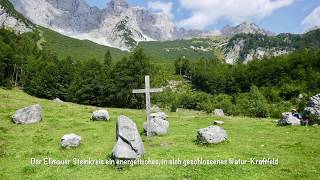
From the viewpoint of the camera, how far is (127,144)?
1139 inches

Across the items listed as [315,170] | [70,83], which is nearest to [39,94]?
[70,83]

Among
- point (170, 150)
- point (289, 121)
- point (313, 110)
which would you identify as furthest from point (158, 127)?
point (313, 110)

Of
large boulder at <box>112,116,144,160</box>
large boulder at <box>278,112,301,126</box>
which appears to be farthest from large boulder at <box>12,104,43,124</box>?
large boulder at <box>278,112,301,126</box>

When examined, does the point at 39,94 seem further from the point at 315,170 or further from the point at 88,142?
the point at 315,170

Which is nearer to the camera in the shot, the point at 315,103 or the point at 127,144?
the point at 127,144

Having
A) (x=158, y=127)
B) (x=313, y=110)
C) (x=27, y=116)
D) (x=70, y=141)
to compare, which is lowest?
(x=70, y=141)

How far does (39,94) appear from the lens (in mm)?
125125

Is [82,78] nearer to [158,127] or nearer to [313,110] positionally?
[158,127]

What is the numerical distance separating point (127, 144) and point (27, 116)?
2234 centimetres

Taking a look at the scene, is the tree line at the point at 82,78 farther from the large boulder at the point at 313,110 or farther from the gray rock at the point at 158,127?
the gray rock at the point at 158,127

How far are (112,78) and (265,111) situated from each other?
46.6 m

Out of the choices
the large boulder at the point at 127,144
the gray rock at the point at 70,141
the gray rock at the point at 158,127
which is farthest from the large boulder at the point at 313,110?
the gray rock at the point at 70,141

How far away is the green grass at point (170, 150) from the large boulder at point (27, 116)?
965mm

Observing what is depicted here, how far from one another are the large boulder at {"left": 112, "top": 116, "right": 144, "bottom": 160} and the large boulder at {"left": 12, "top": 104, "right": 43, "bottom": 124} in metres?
19.9
